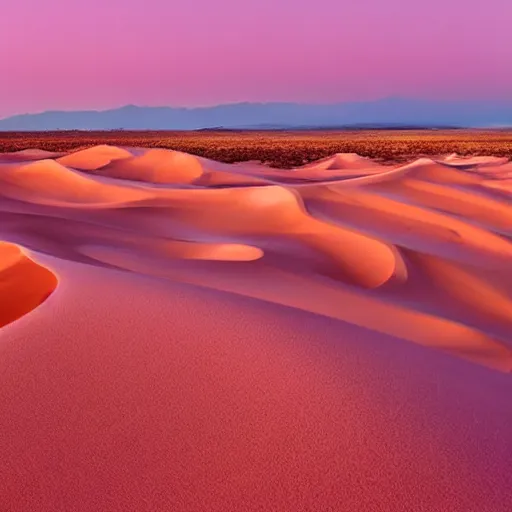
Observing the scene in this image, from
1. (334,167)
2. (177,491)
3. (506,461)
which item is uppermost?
(177,491)

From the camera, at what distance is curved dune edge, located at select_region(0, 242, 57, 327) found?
4.46 metres

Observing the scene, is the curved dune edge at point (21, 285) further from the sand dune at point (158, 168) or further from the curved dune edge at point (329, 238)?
the sand dune at point (158, 168)

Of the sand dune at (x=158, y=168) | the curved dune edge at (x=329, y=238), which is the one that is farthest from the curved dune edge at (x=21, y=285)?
the sand dune at (x=158, y=168)

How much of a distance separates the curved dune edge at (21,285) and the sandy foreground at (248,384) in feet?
0.05

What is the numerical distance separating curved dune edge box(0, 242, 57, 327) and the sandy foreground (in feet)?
0.05

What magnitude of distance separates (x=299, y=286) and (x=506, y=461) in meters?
3.40

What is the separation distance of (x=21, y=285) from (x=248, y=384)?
2.50 meters

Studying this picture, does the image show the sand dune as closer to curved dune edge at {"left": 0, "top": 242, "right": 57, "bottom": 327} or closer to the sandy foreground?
the sandy foreground

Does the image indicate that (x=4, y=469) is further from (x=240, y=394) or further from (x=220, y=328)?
(x=220, y=328)

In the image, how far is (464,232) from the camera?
30.2 ft

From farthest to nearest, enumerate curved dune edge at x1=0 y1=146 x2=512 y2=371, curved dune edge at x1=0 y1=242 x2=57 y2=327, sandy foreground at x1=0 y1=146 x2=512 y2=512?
curved dune edge at x1=0 y1=146 x2=512 y2=371 → curved dune edge at x1=0 y1=242 x2=57 y2=327 → sandy foreground at x1=0 y1=146 x2=512 y2=512

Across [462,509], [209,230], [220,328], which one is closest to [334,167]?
[209,230]

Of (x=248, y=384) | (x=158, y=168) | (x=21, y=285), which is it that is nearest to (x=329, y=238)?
(x=21, y=285)

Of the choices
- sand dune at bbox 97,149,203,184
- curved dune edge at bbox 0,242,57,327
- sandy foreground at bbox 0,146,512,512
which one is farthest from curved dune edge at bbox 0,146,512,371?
sand dune at bbox 97,149,203,184
